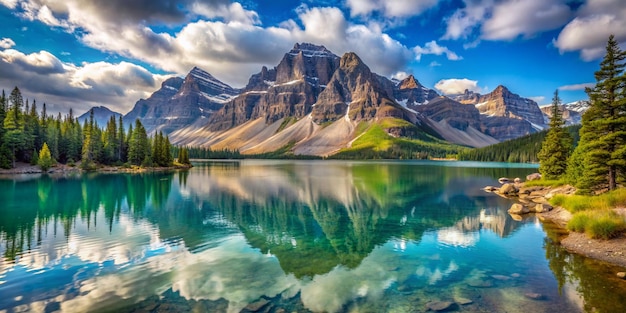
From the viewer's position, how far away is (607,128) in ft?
119

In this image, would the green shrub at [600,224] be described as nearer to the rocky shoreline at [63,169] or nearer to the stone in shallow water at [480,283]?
the stone in shallow water at [480,283]

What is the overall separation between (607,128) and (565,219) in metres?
11.3

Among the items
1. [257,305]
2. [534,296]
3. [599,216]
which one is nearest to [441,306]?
[534,296]

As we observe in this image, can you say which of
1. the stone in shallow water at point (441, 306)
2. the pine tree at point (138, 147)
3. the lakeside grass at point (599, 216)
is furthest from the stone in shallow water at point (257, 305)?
the pine tree at point (138, 147)

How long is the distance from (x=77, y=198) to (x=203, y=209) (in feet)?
75.9

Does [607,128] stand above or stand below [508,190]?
above

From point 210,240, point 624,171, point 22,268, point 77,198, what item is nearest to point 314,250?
point 210,240

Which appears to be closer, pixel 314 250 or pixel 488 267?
pixel 488 267

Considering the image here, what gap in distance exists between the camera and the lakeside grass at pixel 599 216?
2449cm

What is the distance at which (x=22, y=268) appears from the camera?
20484mm

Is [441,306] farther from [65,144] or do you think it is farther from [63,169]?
[65,144]

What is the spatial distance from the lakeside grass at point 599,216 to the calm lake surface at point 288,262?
2729 mm

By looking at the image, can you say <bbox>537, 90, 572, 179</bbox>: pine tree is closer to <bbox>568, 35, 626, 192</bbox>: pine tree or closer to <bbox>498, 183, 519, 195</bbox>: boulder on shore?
<bbox>498, 183, 519, 195</bbox>: boulder on shore

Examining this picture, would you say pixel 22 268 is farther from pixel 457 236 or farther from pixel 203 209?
pixel 457 236
